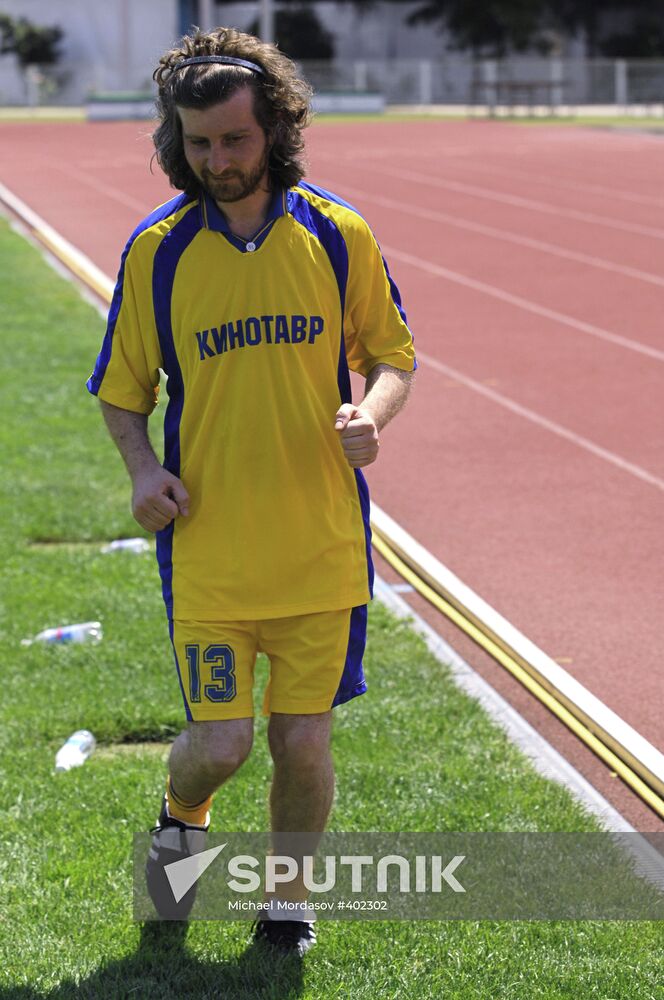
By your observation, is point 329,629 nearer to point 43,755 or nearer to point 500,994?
point 500,994

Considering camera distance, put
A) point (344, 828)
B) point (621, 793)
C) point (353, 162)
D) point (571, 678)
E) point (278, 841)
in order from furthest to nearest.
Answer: point (353, 162), point (571, 678), point (621, 793), point (344, 828), point (278, 841)

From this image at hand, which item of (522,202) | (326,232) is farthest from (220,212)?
(522,202)

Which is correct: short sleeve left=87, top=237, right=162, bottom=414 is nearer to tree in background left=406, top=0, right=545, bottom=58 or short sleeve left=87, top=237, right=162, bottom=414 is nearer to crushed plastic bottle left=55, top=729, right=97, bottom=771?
crushed plastic bottle left=55, top=729, right=97, bottom=771

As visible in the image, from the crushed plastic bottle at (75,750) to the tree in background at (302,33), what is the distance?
181 ft

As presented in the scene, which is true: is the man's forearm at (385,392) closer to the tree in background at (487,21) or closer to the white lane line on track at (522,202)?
the white lane line on track at (522,202)

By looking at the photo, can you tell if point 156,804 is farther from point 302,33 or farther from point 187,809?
point 302,33

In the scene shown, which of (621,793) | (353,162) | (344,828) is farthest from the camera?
(353,162)

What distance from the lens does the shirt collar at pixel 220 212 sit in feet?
10.5

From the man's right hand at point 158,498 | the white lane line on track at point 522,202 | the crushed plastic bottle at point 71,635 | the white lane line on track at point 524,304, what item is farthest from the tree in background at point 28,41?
the man's right hand at point 158,498

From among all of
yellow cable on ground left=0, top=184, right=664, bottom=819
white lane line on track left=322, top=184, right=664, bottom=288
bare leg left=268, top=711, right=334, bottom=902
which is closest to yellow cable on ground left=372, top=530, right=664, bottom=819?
yellow cable on ground left=0, top=184, right=664, bottom=819

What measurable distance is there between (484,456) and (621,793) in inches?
158

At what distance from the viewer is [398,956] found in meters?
3.42

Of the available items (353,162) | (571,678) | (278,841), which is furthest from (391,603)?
(353,162)

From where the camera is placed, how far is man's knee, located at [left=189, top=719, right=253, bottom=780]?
129 inches
